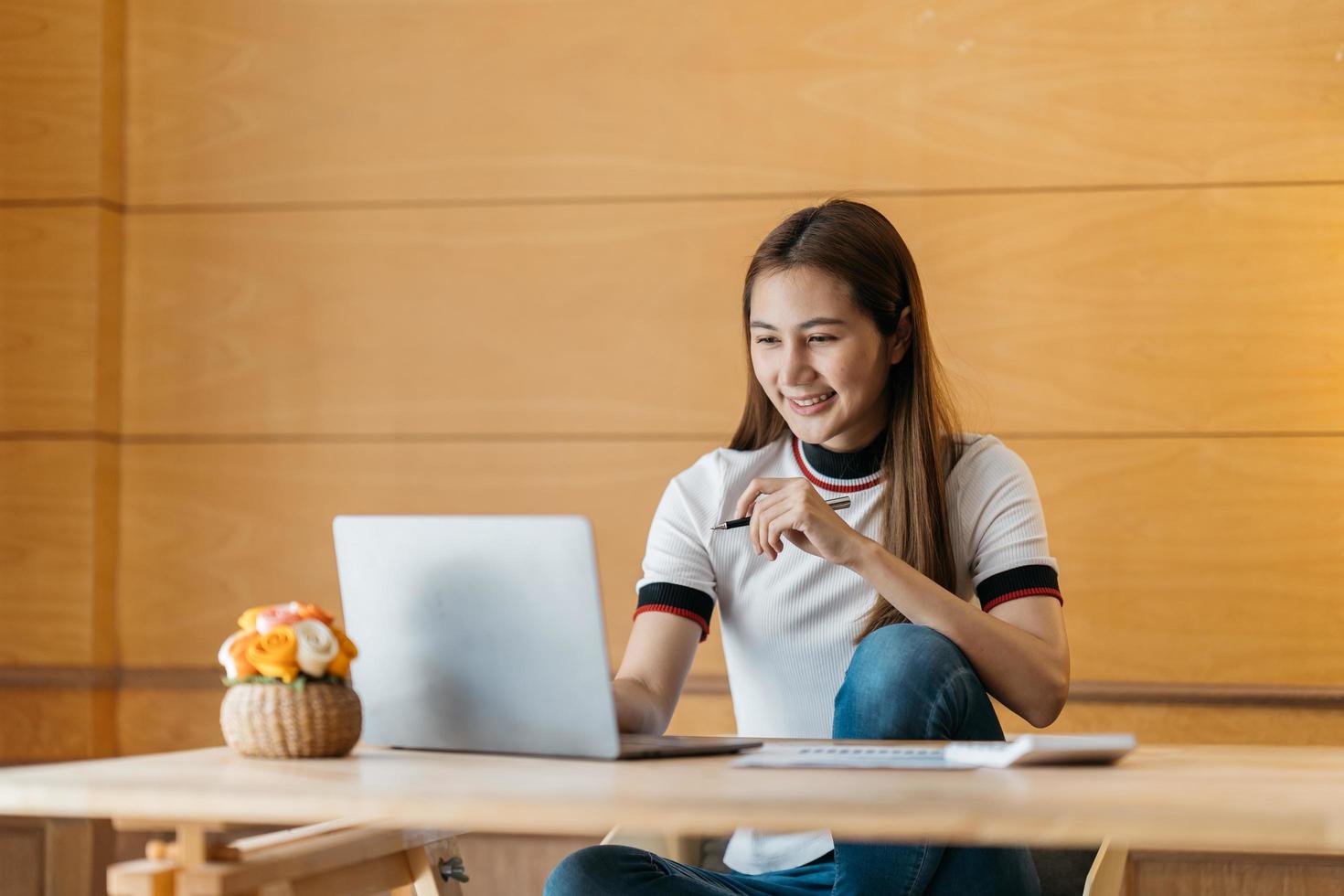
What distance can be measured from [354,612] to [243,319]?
150cm

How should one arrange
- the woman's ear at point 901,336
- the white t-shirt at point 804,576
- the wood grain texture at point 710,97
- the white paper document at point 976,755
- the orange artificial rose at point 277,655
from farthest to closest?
the wood grain texture at point 710,97
the woman's ear at point 901,336
the white t-shirt at point 804,576
the orange artificial rose at point 277,655
the white paper document at point 976,755

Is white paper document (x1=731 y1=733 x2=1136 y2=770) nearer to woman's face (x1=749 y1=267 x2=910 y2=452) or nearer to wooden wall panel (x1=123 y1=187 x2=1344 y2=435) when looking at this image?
woman's face (x1=749 y1=267 x2=910 y2=452)

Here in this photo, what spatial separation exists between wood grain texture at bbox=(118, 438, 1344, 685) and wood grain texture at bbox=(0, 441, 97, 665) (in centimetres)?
8

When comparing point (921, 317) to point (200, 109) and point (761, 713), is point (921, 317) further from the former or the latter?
point (200, 109)

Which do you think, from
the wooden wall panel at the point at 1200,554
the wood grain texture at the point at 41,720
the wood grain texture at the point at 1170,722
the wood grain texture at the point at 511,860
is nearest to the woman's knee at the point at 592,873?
the wood grain texture at the point at 1170,722

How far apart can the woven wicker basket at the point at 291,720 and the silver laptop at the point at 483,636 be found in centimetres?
8

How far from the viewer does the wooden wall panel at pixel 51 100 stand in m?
2.53

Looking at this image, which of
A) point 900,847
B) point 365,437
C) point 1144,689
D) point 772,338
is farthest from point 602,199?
point 900,847

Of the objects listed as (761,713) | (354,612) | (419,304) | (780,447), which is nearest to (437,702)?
(354,612)

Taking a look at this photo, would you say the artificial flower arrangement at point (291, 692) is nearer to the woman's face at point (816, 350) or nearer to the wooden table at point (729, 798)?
the wooden table at point (729, 798)

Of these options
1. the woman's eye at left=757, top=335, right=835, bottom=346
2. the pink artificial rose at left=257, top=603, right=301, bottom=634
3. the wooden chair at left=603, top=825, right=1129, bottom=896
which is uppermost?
the woman's eye at left=757, top=335, right=835, bottom=346

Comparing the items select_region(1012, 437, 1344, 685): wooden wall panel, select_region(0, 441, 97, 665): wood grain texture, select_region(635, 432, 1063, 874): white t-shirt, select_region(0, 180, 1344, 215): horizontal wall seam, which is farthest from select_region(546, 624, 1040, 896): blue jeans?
select_region(0, 441, 97, 665): wood grain texture

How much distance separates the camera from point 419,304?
8.26 ft

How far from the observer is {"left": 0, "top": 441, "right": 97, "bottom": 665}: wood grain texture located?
251cm
